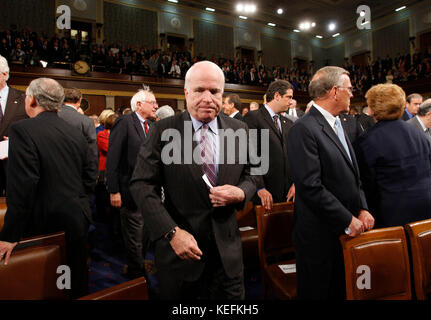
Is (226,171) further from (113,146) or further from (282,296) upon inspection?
(113,146)

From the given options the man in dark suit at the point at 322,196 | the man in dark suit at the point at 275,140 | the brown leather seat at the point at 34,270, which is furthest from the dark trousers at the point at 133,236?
the man in dark suit at the point at 322,196

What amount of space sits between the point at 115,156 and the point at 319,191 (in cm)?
161

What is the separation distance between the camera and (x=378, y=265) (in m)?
1.32

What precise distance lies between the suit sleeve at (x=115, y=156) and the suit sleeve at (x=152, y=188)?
1.22m

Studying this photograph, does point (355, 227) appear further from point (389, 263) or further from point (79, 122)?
point (79, 122)

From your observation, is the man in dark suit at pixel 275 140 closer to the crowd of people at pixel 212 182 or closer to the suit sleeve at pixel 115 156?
the crowd of people at pixel 212 182

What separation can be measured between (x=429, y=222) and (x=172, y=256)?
1.25 metres

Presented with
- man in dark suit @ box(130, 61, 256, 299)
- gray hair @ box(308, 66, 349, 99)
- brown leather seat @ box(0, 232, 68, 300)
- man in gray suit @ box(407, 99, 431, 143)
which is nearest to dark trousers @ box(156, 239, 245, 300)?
man in dark suit @ box(130, 61, 256, 299)

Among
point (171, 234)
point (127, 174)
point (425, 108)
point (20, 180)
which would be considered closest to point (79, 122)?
point (127, 174)

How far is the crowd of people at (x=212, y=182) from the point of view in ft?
3.89

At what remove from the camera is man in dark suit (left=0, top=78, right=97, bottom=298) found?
139cm

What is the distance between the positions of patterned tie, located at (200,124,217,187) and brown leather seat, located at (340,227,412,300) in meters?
0.64

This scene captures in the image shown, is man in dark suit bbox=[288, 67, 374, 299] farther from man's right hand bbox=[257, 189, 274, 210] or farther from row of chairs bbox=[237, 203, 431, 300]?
man's right hand bbox=[257, 189, 274, 210]

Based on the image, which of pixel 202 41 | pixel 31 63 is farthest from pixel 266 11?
pixel 31 63
